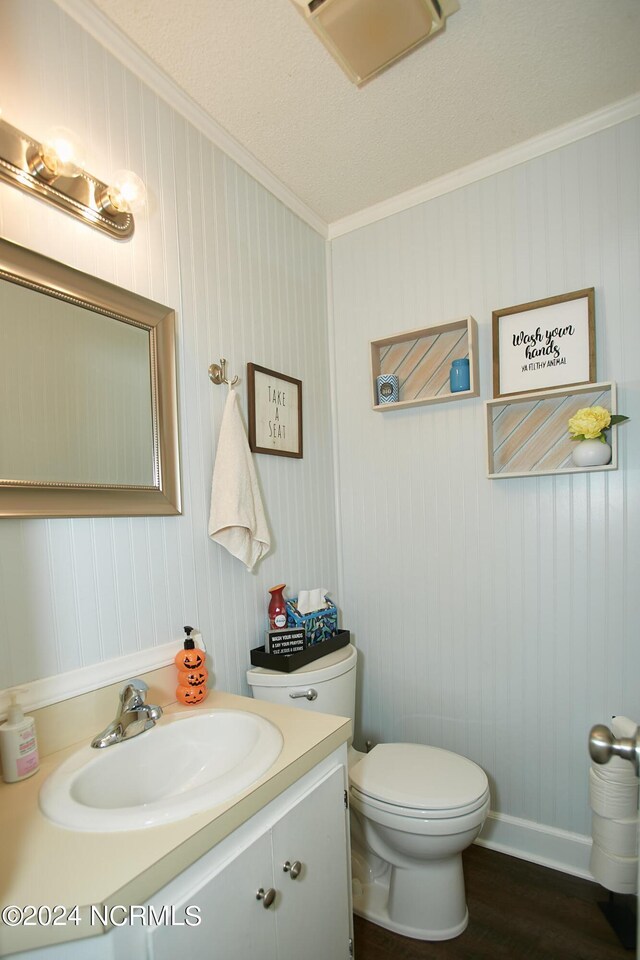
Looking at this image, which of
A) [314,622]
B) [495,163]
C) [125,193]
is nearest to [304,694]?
[314,622]

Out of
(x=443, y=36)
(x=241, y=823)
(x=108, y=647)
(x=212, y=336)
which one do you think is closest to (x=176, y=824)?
(x=241, y=823)

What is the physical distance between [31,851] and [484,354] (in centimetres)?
189

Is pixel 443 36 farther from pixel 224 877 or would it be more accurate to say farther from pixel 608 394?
pixel 224 877

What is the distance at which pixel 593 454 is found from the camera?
1615mm

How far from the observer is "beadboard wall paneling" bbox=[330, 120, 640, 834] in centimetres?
169

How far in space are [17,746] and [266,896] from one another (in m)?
0.56

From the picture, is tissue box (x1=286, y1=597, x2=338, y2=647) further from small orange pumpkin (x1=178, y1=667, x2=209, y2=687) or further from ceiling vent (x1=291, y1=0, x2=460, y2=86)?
ceiling vent (x1=291, y1=0, x2=460, y2=86)

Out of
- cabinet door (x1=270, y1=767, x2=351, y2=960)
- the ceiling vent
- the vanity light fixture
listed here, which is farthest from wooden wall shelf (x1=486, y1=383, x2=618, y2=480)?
the vanity light fixture

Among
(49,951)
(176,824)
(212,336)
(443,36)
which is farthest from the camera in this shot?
(212,336)

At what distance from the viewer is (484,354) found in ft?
6.39

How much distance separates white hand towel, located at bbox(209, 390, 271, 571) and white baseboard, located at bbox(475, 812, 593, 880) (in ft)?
4.39

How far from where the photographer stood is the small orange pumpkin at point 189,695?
1365 mm

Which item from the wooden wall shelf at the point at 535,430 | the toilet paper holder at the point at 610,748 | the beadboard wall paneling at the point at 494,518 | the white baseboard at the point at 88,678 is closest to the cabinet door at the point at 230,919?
the white baseboard at the point at 88,678

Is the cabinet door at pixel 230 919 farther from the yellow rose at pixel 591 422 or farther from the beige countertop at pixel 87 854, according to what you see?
the yellow rose at pixel 591 422
